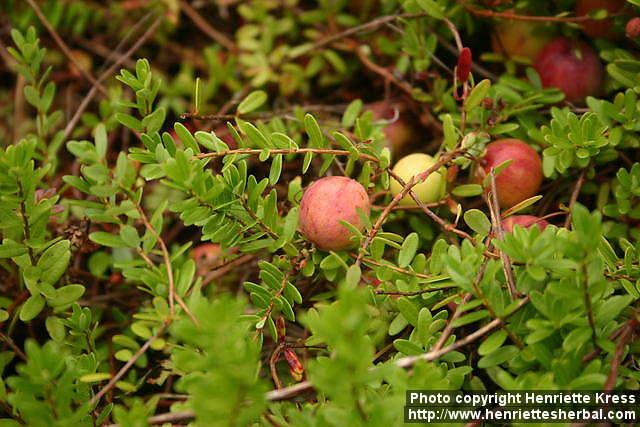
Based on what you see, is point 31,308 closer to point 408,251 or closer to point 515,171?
point 408,251

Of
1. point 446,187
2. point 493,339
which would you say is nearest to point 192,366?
point 493,339

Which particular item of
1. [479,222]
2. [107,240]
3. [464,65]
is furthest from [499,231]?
[107,240]

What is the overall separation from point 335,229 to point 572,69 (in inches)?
31.8

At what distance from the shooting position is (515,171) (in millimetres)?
1438

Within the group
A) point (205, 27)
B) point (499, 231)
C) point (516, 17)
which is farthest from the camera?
point (205, 27)

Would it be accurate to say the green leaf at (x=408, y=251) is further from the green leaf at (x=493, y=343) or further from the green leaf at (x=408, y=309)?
the green leaf at (x=493, y=343)

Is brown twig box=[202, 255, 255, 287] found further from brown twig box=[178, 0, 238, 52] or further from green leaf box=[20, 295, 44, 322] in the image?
brown twig box=[178, 0, 238, 52]

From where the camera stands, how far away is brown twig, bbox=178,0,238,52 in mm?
2162

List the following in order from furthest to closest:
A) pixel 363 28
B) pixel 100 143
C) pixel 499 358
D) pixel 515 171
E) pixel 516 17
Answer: pixel 363 28
pixel 516 17
pixel 515 171
pixel 100 143
pixel 499 358

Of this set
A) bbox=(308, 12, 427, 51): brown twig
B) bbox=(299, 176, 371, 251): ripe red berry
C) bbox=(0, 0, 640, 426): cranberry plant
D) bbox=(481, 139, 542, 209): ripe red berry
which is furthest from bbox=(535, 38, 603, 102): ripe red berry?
bbox=(299, 176, 371, 251): ripe red berry

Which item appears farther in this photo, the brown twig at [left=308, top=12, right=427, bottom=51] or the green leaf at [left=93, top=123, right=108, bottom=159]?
the brown twig at [left=308, top=12, right=427, bottom=51]

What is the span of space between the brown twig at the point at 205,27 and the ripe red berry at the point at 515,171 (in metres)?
1.12

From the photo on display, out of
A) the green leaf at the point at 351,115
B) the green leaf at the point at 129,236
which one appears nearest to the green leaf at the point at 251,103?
the green leaf at the point at 351,115

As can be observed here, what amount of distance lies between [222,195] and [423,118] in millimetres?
798
